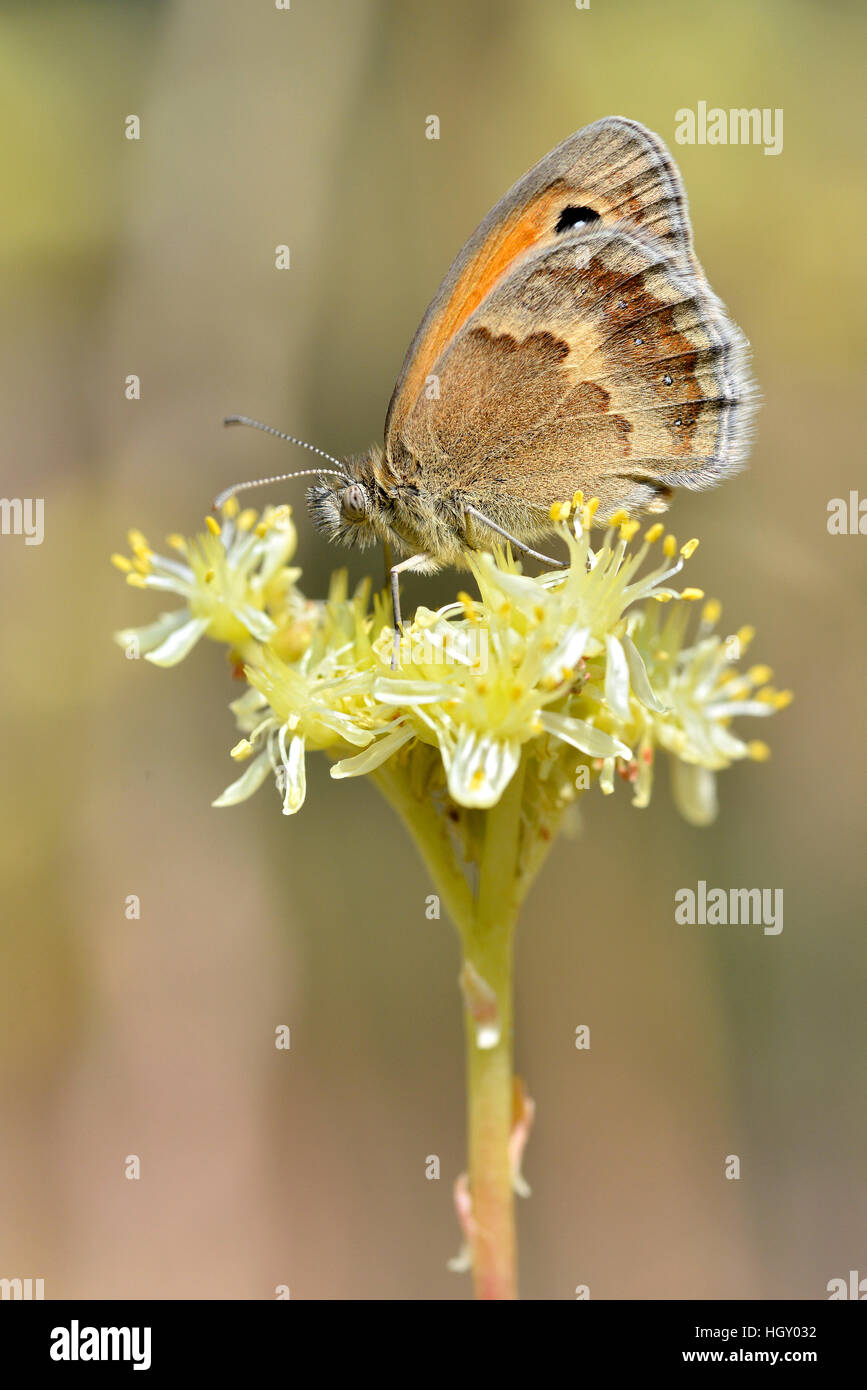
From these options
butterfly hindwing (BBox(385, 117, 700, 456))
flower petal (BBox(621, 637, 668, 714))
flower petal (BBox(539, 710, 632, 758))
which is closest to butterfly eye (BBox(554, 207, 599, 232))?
butterfly hindwing (BBox(385, 117, 700, 456))

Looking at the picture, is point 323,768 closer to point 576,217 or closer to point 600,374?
point 600,374

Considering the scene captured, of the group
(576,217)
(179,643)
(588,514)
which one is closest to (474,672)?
(588,514)

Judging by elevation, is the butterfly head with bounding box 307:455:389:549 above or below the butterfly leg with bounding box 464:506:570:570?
above

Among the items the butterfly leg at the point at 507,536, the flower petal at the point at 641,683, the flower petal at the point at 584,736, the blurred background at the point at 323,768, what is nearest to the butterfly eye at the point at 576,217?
the butterfly leg at the point at 507,536

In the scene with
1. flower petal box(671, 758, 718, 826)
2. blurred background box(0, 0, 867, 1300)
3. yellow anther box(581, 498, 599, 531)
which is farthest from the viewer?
blurred background box(0, 0, 867, 1300)

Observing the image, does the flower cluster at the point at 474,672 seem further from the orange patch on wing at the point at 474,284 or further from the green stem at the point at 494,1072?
the orange patch on wing at the point at 474,284

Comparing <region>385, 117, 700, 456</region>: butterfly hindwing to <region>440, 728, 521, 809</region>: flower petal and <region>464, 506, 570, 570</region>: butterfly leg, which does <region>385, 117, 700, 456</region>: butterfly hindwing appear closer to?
<region>464, 506, 570, 570</region>: butterfly leg

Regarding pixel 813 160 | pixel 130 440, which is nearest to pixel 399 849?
pixel 130 440
